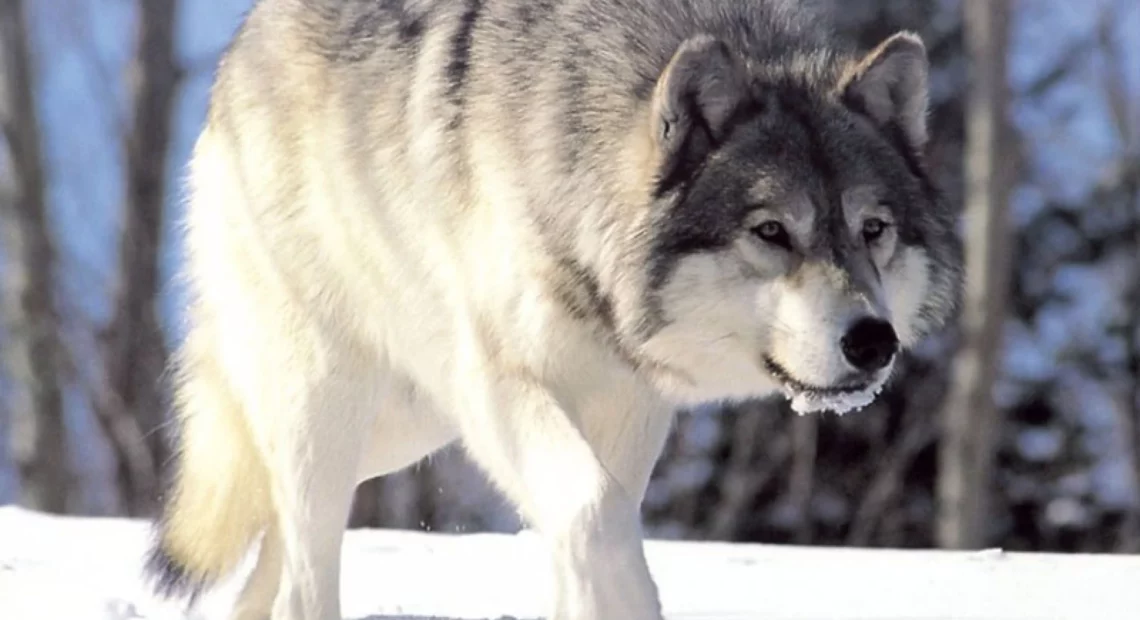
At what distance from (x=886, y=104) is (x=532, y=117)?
2.57ft

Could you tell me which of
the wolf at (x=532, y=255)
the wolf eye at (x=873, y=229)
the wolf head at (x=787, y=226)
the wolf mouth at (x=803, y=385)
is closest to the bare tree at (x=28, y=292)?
the wolf at (x=532, y=255)

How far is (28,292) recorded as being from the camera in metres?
12.3

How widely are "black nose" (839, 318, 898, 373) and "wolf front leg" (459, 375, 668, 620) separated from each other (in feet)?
1.75

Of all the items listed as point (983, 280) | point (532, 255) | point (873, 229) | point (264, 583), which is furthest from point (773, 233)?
point (983, 280)

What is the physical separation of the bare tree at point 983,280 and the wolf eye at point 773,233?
8.53 m

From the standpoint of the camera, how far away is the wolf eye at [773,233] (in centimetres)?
323

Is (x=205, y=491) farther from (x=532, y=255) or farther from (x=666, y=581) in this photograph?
(x=666, y=581)

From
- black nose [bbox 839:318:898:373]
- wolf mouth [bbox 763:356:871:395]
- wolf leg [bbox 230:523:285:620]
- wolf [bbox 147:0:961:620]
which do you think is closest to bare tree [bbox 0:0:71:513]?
wolf [bbox 147:0:961:620]

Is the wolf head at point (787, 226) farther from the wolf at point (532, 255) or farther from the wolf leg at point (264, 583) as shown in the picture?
the wolf leg at point (264, 583)

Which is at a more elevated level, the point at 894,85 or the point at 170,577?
the point at 894,85

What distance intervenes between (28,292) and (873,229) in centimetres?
1015

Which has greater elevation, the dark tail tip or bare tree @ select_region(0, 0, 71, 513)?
the dark tail tip

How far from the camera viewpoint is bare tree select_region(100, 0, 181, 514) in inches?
508

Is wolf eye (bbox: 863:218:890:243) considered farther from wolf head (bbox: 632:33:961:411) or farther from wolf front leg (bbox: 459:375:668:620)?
wolf front leg (bbox: 459:375:668:620)
